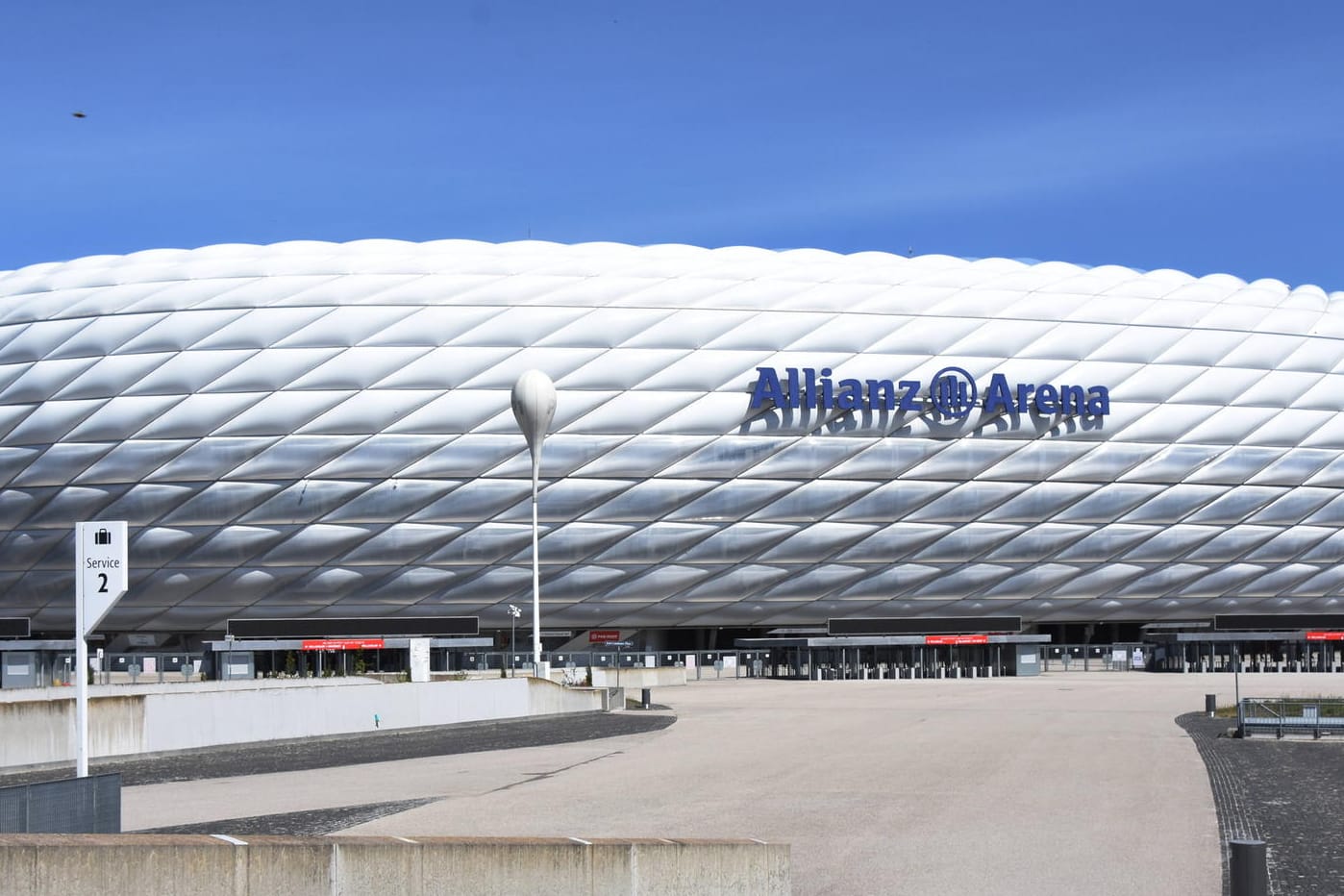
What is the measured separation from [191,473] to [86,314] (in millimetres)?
7304

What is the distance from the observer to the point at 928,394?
60.1 metres

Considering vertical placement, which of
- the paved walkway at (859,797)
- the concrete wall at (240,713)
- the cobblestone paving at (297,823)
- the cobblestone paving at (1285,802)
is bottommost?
the cobblestone paving at (1285,802)

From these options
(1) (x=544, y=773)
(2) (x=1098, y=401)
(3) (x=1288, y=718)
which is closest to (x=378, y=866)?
(1) (x=544, y=773)

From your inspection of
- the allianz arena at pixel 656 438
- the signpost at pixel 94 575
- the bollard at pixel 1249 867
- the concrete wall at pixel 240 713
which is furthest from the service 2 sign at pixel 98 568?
the allianz arena at pixel 656 438

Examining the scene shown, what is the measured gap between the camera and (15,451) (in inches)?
2256

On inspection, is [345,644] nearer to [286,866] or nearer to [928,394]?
[928,394]

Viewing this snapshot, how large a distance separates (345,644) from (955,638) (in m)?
22.0

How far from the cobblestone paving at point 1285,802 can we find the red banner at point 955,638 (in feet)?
103

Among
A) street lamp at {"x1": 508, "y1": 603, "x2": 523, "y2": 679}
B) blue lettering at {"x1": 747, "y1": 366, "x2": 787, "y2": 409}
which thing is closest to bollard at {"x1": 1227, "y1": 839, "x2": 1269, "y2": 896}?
street lamp at {"x1": 508, "y1": 603, "x2": 523, "y2": 679}

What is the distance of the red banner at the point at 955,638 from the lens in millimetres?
60375

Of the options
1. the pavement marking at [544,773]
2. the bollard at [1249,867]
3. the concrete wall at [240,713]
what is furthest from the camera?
the concrete wall at [240,713]

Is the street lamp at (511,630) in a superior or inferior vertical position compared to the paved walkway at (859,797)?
superior

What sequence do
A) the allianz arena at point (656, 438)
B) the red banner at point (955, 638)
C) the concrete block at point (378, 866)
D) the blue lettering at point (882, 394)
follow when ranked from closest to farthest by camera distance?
1. the concrete block at point (378, 866)
2. the allianz arena at point (656, 438)
3. the blue lettering at point (882, 394)
4. the red banner at point (955, 638)

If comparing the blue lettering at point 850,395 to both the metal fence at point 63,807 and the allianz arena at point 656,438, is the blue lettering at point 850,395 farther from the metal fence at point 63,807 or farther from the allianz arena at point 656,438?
the metal fence at point 63,807
